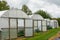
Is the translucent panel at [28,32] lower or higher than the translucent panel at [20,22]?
lower

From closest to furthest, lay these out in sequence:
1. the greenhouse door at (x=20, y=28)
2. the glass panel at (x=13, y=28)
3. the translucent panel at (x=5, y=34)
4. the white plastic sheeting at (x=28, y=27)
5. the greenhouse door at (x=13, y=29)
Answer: the translucent panel at (x=5, y=34), the greenhouse door at (x=13, y=29), the glass panel at (x=13, y=28), the greenhouse door at (x=20, y=28), the white plastic sheeting at (x=28, y=27)

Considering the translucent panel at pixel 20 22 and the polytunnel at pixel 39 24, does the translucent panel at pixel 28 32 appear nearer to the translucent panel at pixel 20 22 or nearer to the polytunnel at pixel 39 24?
the translucent panel at pixel 20 22

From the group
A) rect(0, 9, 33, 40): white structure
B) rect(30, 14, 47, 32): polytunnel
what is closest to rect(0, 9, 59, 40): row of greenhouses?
rect(0, 9, 33, 40): white structure

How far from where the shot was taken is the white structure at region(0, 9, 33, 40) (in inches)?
1041

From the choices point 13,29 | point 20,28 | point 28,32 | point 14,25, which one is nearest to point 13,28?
point 13,29

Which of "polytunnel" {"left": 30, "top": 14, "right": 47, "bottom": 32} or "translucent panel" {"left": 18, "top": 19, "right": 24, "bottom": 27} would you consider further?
"polytunnel" {"left": 30, "top": 14, "right": 47, "bottom": 32}

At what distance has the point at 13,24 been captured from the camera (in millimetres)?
27828

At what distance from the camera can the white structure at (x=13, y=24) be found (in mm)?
26438

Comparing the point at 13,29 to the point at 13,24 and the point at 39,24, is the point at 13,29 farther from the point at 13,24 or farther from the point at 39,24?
the point at 39,24

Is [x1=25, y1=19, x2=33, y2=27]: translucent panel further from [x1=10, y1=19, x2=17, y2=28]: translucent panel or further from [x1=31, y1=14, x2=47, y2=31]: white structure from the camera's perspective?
[x1=31, y1=14, x2=47, y2=31]: white structure

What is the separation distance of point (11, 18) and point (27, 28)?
3.02 m

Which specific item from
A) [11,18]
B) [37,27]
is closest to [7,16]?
[11,18]

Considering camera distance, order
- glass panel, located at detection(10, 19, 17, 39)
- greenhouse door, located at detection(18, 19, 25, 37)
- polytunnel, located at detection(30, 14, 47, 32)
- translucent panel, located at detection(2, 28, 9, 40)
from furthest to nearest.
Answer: polytunnel, located at detection(30, 14, 47, 32) < greenhouse door, located at detection(18, 19, 25, 37) < glass panel, located at detection(10, 19, 17, 39) < translucent panel, located at detection(2, 28, 9, 40)

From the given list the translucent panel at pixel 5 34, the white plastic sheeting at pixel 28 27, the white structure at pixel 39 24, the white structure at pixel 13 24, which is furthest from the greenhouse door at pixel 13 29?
the white structure at pixel 39 24
